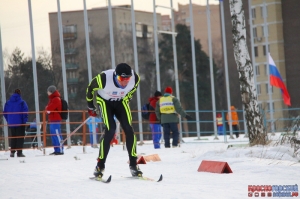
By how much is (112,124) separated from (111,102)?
35 centimetres

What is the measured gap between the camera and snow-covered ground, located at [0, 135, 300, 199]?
31.3 ft

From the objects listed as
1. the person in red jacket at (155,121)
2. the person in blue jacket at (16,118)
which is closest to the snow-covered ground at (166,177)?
the person in blue jacket at (16,118)

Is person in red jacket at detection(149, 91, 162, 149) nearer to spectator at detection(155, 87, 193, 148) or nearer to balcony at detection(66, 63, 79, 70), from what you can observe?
spectator at detection(155, 87, 193, 148)

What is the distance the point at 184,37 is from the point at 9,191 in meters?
55.1

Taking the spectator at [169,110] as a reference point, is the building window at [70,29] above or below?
above

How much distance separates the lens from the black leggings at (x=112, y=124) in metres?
11.3

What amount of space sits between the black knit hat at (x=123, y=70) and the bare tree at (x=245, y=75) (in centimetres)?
770

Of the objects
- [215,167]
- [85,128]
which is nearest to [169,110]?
[85,128]

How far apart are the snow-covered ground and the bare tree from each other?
5.86 feet

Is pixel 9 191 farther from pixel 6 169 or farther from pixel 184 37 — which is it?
pixel 184 37

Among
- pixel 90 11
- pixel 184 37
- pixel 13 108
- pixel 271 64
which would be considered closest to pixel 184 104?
pixel 184 37

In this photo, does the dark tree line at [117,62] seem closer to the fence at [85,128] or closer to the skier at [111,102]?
the fence at [85,128]

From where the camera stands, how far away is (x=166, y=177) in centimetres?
1190

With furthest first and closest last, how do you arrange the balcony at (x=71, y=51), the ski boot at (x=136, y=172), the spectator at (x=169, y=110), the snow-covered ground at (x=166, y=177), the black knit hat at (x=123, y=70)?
the balcony at (x=71, y=51) < the spectator at (x=169, y=110) < the ski boot at (x=136, y=172) < the black knit hat at (x=123, y=70) < the snow-covered ground at (x=166, y=177)
